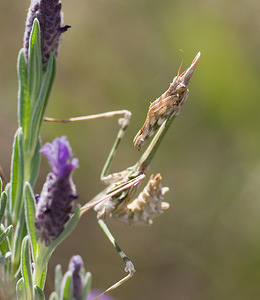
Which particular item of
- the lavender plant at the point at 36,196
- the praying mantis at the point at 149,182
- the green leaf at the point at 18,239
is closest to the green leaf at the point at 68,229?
the lavender plant at the point at 36,196

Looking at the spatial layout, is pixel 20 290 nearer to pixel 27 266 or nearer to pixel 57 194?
pixel 27 266

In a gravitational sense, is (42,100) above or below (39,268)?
above

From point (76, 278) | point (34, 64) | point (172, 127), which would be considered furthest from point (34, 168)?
point (172, 127)

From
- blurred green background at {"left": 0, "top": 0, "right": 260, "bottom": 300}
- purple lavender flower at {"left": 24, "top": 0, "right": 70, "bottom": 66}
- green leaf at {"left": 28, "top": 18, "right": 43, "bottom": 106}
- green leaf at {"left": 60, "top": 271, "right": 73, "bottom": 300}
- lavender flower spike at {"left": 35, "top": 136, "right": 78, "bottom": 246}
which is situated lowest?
blurred green background at {"left": 0, "top": 0, "right": 260, "bottom": 300}

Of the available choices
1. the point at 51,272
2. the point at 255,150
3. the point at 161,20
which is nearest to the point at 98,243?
the point at 51,272

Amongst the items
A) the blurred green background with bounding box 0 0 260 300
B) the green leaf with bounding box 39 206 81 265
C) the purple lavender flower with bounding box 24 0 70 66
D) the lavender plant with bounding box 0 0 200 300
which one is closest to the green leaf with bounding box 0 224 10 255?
the lavender plant with bounding box 0 0 200 300

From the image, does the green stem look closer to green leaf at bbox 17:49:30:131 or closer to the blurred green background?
green leaf at bbox 17:49:30:131
